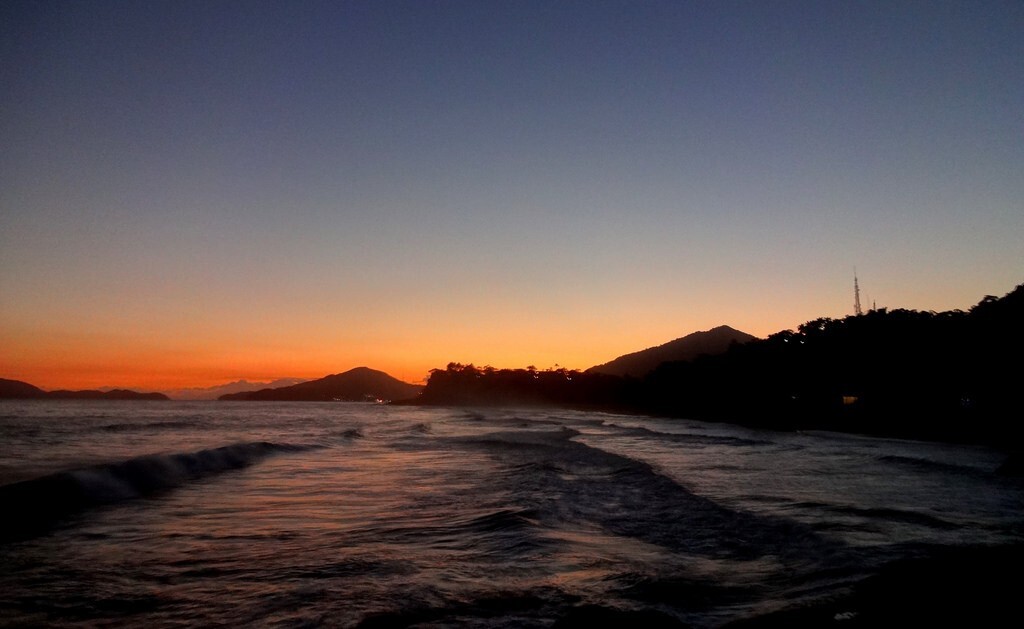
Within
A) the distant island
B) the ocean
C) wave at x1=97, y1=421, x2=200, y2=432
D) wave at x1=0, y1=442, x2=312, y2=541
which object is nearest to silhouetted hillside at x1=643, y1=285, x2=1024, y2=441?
the distant island

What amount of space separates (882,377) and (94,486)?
1888 inches

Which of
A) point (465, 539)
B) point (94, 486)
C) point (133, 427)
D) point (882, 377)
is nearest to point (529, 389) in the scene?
point (882, 377)

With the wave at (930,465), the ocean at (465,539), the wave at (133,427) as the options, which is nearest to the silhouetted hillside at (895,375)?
the wave at (930,465)

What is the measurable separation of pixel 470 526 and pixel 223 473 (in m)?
10.4

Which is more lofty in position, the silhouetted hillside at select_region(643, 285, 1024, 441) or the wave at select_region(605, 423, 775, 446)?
the silhouetted hillside at select_region(643, 285, 1024, 441)

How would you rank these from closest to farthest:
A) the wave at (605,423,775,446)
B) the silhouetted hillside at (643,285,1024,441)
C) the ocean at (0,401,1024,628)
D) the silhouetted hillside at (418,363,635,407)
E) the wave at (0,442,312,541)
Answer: the ocean at (0,401,1024,628) → the wave at (0,442,312,541) → the wave at (605,423,775,446) → the silhouetted hillside at (643,285,1024,441) → the silhouetted hillside at (418,363,635,407)

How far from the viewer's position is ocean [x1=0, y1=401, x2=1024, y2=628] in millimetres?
5344

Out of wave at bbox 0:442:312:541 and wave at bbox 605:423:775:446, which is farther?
wave at bbox 605:423:775:446

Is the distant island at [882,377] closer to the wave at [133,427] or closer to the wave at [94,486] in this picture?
the wave at [94,486]

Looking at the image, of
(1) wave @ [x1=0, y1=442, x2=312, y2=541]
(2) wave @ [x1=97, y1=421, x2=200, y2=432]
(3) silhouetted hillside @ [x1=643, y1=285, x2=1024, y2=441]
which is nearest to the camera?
(1) wave @ [x1=0, y1=442, x2=312, y2=541]

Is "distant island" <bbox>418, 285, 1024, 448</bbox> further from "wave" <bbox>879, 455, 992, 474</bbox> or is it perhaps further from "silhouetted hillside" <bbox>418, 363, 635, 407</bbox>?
"silhouetted hillside" <bbox>418, 363, 635, 407</bbox>

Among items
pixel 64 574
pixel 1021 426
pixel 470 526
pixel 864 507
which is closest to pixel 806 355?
pixel 1021 426

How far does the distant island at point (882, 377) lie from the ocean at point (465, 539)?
22494 millimetres

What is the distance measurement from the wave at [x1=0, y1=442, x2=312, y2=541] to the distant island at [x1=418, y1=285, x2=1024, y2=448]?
105 ft
